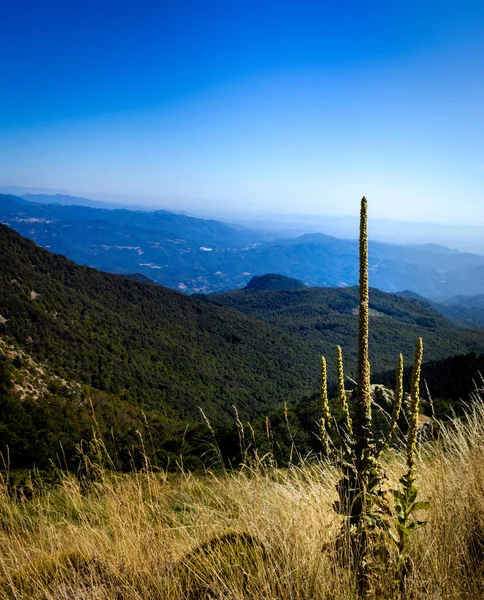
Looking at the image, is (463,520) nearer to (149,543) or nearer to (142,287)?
(149,543)

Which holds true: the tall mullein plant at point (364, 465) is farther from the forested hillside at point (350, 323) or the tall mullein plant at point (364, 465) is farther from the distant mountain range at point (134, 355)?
the forested hillside at point (350, 323)

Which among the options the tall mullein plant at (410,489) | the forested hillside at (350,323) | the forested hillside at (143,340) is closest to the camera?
the tall mullein plant at (410,489)

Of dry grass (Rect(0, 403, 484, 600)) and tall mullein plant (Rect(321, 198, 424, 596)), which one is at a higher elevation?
tall mullein plant (Rect(321, 198, 424, 596))

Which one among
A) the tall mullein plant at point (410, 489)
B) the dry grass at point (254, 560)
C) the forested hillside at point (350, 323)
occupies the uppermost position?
the tall mullein plant at point (410, 489)

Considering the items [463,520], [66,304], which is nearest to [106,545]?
[463,520]

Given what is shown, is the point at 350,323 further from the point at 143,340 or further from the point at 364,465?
the point at 364,465

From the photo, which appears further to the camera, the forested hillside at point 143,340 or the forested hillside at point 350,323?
the forested hillside at point 350,323

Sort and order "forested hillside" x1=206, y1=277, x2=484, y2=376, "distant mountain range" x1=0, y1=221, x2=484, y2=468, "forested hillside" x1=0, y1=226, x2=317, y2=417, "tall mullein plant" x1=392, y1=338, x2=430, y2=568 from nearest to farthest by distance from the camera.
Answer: "tall mullein plant" x1=392, y1=338, x2=430, y2=568, "distant mountain range" x1=0, y1=221, x2=484, y2=468, "forested hillside" x1=0, y1=226, x2=317, y2=417, "forested hillside" x1=206, y1=277, x2=484, y2=376

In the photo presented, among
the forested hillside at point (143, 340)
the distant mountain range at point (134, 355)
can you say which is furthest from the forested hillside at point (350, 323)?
the forested hillside at point (143, 340)

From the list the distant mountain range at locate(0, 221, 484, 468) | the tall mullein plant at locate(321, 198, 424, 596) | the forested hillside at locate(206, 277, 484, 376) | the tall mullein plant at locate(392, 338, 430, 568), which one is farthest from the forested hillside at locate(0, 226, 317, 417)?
the tall mullein plant at locate(392, 338, 430, 568)

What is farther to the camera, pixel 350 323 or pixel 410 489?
pixel 350 323

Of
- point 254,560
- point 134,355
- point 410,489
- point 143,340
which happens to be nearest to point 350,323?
point 143,340

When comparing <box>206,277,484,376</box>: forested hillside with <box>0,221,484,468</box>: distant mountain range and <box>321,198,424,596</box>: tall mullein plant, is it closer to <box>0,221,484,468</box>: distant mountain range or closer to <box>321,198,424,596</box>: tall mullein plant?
<box>0,221,484,468</box>: distant mountain range

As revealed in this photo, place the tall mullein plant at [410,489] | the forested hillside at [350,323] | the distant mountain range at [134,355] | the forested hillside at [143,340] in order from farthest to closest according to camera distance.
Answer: the forested hillside at [350,323], the forested hillside at [143,340], the distant mountain range at [134,355], the tall mullein plant at [410,489]
